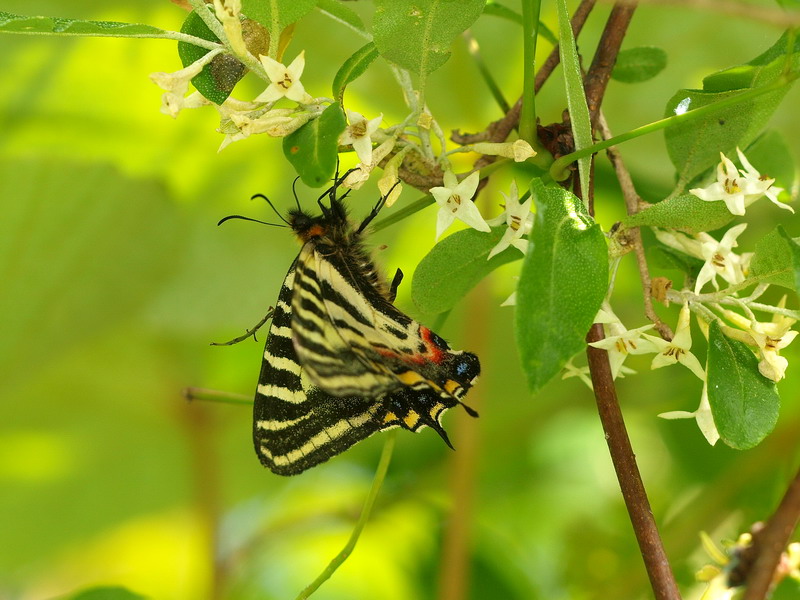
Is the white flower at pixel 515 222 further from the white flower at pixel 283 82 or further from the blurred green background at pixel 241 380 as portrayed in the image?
the blurred green background at pixel 241 380

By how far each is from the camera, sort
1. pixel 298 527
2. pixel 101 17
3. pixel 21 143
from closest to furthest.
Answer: pixel 101 17, pixel 21 143, pixel 298 527

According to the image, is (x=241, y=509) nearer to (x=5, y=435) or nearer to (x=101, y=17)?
(x=5, y=435)

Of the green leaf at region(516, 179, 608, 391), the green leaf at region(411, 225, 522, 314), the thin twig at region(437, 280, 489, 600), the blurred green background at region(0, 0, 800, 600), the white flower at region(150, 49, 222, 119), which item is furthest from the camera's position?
the blurred green background at region(0, 0, 800, 600)

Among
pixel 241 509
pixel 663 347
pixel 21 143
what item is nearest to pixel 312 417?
pixel 663 347

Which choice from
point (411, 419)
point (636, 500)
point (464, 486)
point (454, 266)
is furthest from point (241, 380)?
point (636, 500)

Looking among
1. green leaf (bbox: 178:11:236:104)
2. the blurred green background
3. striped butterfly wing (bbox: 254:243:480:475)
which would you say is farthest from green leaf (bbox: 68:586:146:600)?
green leaf (bbox: 178:11:236:104)

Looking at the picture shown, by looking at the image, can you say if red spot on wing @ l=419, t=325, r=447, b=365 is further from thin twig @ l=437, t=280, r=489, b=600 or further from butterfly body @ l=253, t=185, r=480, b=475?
thin twig @ l=437, t=280, r=489, b=600
